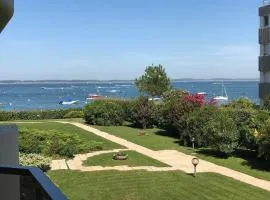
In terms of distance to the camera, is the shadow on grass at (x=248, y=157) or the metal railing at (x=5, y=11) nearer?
the metal railing at (x=5, y=11)

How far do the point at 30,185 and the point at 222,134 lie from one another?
20.8m

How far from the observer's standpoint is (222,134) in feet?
79.9

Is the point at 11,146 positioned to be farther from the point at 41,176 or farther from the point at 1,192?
the point at 41,176

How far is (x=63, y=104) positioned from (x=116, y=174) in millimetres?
98675

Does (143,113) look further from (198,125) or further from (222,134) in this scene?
(222,134)

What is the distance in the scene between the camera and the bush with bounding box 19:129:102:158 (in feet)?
80.9

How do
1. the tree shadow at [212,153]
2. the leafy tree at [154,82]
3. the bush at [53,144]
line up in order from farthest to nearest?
1. the leafy tree at [154,82]
2. the tree shadow at [212,153]
3. the bush at [53,144]

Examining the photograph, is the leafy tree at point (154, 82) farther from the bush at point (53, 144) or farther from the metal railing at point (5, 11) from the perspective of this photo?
the metal railing at point (5, 11)

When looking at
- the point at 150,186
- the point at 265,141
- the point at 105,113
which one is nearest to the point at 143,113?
the point at 105,113

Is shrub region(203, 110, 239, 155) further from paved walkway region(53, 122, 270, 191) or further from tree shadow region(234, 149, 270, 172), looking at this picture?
paved walkway region(53, 122, 270, 191)

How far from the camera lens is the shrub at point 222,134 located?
961 inches

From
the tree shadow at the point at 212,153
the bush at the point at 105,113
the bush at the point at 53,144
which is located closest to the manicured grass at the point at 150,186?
the bush at the point at 53,144

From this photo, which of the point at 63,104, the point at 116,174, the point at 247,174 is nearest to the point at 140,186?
the point at 116,174

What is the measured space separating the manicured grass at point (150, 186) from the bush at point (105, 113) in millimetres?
17027
